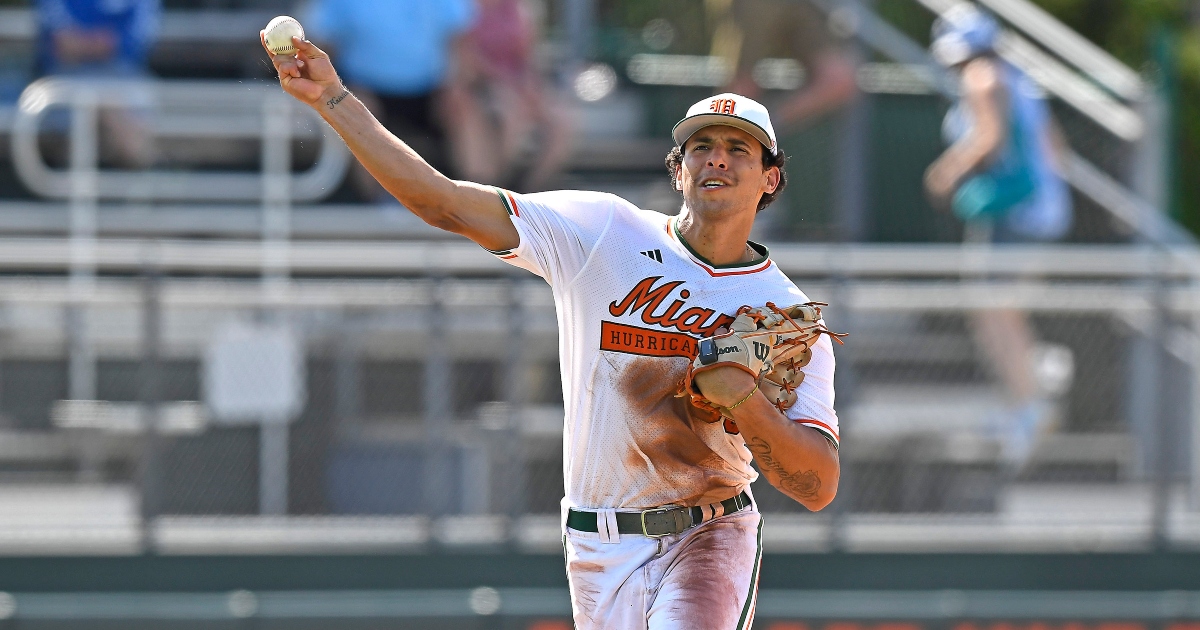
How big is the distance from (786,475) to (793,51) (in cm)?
592

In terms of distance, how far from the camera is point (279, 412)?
7.57m

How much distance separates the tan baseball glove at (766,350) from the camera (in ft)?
12.8

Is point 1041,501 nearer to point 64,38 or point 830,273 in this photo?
point 830,273

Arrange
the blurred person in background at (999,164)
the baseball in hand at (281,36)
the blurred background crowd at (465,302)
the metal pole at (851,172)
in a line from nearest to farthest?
the baseball in hand at (281,36), the blurred background crowd at (465,302), the blurred person in background at (999,164), the metal pole at (851,172)

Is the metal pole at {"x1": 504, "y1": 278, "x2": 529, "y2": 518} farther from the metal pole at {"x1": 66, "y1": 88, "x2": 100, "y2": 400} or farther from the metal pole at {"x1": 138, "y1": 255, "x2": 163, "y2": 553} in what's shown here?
the metal pole at {"x1": 66, "y1": 88, "x2": 100, "y2": 400}

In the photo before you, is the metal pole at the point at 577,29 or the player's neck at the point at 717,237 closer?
the player's neck at the point at 717,237

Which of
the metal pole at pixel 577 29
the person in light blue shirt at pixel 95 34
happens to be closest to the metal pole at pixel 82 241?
the person in light blue shirt at pixel 95 34

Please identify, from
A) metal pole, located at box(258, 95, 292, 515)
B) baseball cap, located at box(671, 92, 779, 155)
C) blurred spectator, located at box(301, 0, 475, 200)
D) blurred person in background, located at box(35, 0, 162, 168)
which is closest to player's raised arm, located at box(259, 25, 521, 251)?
baseball cap, located at box(671, 92, 779, 155)

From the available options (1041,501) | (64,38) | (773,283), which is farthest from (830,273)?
(64,38)

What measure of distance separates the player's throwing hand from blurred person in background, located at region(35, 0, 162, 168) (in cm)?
516

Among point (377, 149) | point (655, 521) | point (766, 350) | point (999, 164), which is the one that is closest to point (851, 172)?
point (999, 164)

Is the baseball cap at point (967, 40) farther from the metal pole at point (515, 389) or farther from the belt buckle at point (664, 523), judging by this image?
the belt buckle at point (664, 523)

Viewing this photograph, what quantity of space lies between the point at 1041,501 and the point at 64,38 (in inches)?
238

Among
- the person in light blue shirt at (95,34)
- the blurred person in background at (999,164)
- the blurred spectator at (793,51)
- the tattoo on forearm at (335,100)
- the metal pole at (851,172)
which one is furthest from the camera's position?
the blurred spectator at (793,51)
